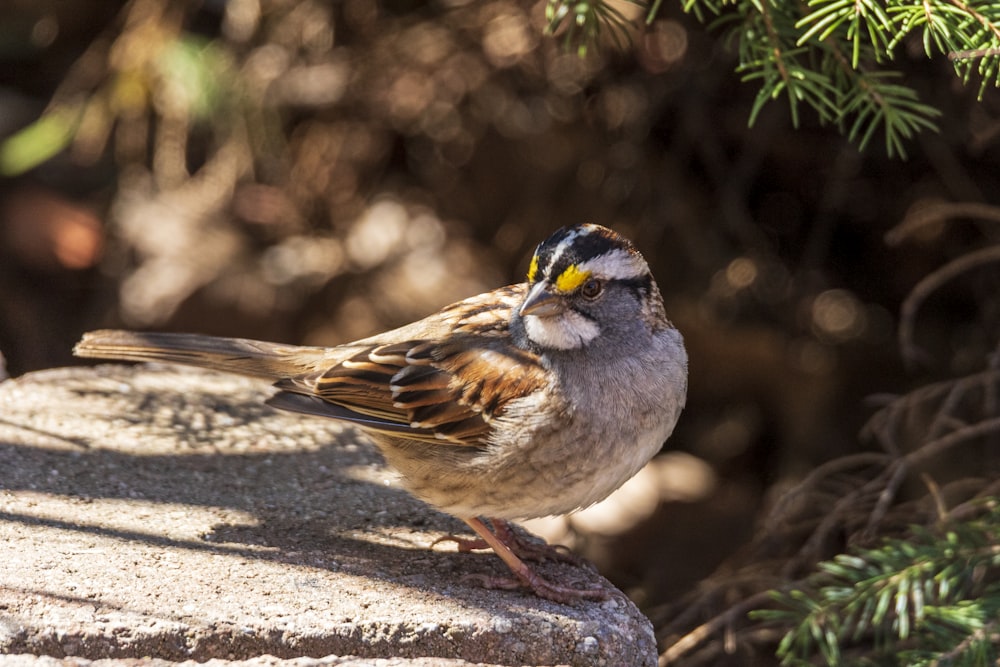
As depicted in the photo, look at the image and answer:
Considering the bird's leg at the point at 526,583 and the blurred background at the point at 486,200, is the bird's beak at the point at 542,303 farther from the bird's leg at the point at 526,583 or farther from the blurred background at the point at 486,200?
the blurred background at the point at 486,200

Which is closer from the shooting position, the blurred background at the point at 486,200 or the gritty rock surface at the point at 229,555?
the gritty rock surface at the point at 229,555

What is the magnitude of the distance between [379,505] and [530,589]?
559 mm

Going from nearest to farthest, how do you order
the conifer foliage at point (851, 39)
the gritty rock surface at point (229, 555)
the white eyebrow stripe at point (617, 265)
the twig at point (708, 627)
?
the gritty rock surface at point (229, 555) < the conifer foliage at point (851, 39) < the white eyebrow stripe at point (617, 265) < the twig at point (708, 627)

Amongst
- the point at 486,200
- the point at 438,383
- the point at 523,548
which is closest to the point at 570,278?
the point at 438,383

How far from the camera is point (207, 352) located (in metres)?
3.11

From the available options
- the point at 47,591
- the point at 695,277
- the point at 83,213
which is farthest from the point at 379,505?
the point at 83,213

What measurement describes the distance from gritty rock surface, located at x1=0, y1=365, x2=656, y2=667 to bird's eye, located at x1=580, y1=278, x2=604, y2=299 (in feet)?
2.25

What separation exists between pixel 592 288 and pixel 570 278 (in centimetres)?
9

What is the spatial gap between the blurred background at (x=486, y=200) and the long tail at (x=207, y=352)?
153cm

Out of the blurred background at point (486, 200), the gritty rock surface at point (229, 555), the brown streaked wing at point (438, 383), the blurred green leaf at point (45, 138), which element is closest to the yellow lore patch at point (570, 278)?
the brown streaked wing at point (438, 383)

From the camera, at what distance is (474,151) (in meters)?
5.34

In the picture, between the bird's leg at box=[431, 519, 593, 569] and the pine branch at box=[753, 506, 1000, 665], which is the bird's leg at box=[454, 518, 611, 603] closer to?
the bird's leg at box=[431, 519, 593, 569]

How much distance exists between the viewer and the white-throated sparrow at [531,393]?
2.65 meters

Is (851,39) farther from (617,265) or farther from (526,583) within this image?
(526,583)
